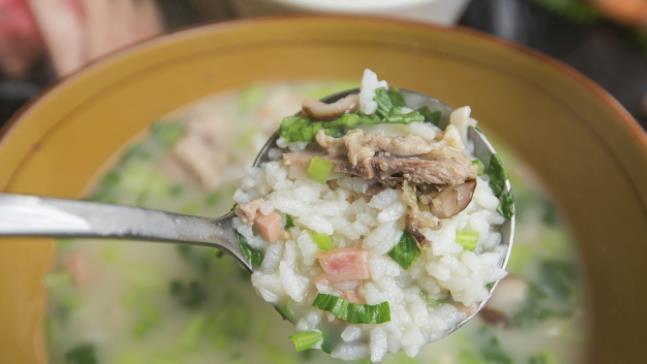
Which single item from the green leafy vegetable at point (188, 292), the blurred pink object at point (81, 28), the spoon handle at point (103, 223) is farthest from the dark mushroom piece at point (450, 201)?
the blurred pink object at point (81, 28)

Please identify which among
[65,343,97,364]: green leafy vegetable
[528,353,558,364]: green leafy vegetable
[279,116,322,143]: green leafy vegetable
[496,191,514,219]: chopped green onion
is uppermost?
[279,116,322,143]: green leafy vegetable

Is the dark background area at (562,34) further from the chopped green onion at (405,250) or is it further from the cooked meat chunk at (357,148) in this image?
the chopped green onion at (405,250)

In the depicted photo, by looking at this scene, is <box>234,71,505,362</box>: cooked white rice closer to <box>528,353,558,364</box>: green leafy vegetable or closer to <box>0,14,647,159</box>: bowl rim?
<box>528,353,558,364</box>: green leafy vegetable

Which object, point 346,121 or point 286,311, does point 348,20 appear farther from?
point 286,311

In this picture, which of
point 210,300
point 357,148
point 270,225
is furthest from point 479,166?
point 210,300

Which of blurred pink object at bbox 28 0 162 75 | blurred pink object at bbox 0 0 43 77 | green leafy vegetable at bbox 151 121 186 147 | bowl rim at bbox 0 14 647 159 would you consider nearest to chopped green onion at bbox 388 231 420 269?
bowl rim at bbox 0 14 647 159

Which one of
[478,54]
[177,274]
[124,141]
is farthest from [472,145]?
[124,141]
